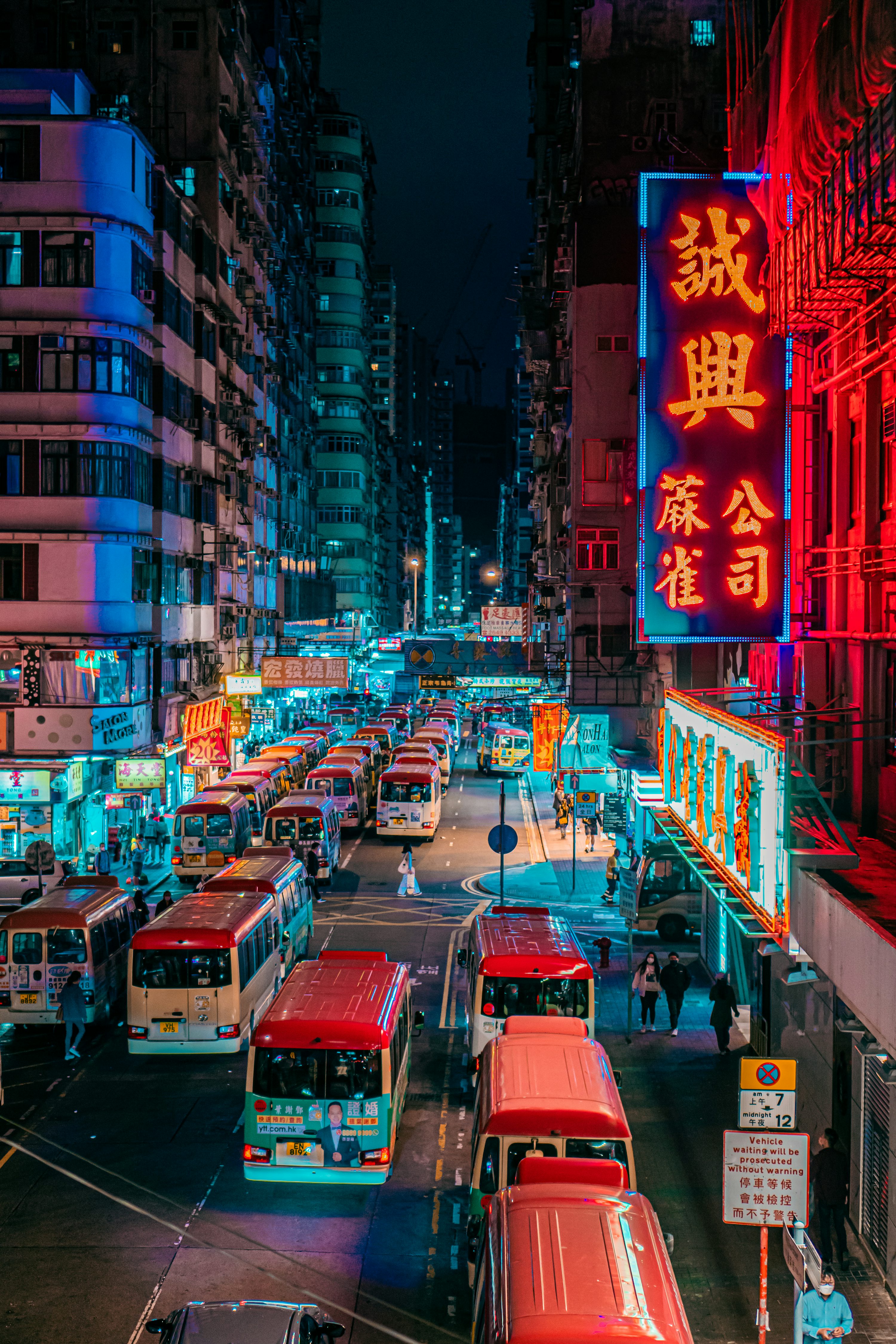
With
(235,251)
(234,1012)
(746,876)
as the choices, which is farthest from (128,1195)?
(235,251)

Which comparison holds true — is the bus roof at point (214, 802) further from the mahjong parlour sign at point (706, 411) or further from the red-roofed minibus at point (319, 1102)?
the red-roofed minibus at point (319, 1102)

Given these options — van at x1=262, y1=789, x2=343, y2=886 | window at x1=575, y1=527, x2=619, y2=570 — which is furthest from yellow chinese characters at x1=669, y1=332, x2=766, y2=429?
window at x1=575, y1=527, x2=619, y2=570

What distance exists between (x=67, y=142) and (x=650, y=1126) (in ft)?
113

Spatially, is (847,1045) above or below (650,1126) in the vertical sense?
above

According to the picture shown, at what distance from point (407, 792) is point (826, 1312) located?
107 feet

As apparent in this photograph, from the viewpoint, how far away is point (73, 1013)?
20.2 m

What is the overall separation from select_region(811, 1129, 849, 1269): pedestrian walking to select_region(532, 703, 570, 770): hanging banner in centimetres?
2446

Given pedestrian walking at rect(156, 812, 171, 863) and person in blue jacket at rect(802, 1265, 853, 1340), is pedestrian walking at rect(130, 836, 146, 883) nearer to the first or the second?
pedestrian walking at rect(156, 812, 171, 863)

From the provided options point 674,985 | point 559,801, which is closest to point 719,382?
point 674,985

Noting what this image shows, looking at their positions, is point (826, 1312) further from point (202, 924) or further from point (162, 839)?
point (162, 839)

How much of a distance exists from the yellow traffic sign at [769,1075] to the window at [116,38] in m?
58.0

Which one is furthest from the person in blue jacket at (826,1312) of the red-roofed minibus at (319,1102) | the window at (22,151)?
the window at (22,151)

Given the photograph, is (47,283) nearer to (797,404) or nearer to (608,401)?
(608,401)

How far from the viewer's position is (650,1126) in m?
17.3
